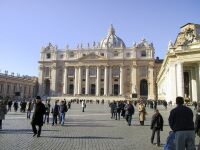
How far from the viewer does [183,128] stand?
226 inches

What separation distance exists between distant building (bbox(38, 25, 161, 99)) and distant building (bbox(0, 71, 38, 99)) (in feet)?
24.1

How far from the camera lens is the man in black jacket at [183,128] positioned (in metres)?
5.70

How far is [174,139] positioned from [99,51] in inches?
3312

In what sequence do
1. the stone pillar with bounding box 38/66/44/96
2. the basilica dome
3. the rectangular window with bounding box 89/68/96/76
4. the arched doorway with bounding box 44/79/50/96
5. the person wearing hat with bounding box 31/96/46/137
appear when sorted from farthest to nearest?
the basilica dome, the arched doorway with bounding box 44/79/50/96, the stone pillar with bounding box 38/66/44/96, the rectangular window with bounding box 89/68/96/76, the person wearing hat with bounding box 31/96/46/137

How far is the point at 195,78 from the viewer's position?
3884 cm

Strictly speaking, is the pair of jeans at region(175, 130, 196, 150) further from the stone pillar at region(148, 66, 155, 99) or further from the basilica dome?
the basilica dome

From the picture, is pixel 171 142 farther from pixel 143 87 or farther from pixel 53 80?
pixel 53 80

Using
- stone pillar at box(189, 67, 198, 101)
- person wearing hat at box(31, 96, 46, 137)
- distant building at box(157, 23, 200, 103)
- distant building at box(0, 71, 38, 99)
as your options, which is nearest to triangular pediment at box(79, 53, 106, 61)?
distant building at box(0, 71, 38, 99)

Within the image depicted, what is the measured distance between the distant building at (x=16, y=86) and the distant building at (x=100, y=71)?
24.1 ft

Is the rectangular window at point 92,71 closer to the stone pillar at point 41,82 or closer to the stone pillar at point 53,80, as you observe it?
the stone pillar at point 53,80

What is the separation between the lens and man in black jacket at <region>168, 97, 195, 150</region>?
5.70 m

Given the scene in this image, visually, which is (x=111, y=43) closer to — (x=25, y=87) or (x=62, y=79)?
(x=62, y=79)

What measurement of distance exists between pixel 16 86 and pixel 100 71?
2960 centimetres

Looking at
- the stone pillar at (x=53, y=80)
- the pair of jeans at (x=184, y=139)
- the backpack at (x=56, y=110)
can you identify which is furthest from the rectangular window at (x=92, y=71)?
the pair of jeans at (x=184, y=139)
